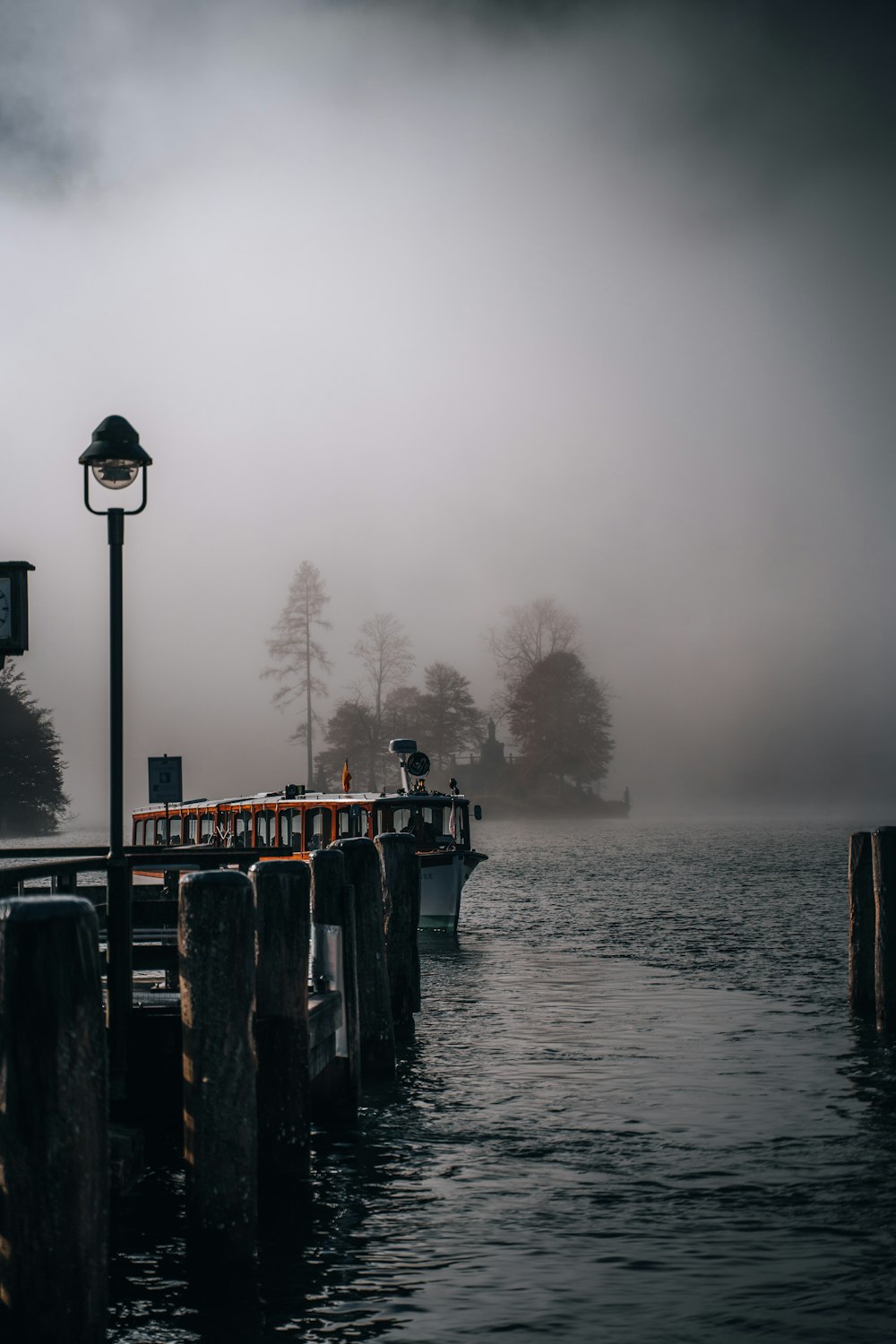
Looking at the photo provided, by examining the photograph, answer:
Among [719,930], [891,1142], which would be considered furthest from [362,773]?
[891,1142]

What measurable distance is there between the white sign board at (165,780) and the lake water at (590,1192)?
43.5 ft

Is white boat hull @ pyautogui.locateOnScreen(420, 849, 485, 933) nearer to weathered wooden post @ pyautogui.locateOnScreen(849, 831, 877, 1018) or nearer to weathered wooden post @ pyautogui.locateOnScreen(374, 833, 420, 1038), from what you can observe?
weathered wooden post @ pyautogui.locateOnScreen(374, 833, 420, 1038)

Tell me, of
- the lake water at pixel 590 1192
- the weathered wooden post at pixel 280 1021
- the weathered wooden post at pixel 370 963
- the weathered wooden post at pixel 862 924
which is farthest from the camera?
the weathered wooden post at pixel 862 924

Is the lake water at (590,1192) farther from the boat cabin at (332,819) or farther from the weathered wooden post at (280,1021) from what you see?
the boat cabin at (332,819)

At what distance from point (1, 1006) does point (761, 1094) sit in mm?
9453

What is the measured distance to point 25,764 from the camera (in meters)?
109

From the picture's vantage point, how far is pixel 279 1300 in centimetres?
768

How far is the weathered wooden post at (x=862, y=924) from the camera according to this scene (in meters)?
15.3

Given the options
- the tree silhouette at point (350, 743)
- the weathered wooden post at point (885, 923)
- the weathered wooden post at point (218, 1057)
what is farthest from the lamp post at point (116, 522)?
the tree silhouette at point (350, 743)

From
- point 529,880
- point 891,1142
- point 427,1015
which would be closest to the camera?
point 891,1142

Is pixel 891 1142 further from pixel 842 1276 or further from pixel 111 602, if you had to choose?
pixel 111 602

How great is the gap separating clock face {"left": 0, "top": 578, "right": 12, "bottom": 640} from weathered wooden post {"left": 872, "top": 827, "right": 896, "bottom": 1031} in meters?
8.53

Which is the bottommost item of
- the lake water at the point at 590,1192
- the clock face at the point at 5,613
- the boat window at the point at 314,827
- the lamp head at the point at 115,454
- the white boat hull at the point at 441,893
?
the lake water at the point at 590,1192

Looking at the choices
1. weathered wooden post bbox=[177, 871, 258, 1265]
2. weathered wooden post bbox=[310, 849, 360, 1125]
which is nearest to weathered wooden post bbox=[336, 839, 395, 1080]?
weathered wooden post bbox=[310, 849, 360, 1125]
